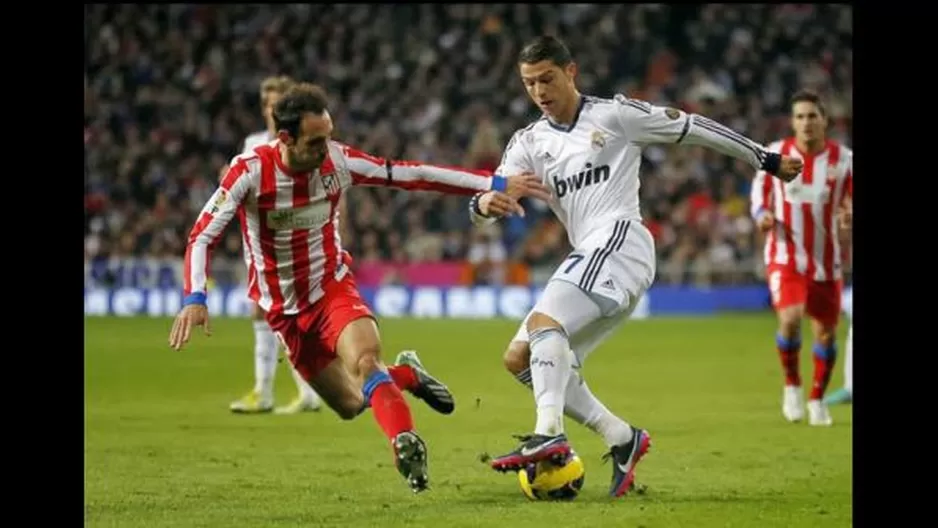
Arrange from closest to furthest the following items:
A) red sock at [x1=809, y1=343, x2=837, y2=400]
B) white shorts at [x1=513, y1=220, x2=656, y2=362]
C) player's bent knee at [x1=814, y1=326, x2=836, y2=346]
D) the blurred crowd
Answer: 1. white shorts at [x1=513, y1=220, x2=656, y2=362]
2. red sock at [x1=809, y1=343, x2=837, y2=400]
3. player's bent knee at [x1=814, y1=326, x2=836, y2=346]
4. the blurred crowd

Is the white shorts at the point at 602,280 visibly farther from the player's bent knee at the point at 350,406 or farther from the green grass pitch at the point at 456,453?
the player's bent knee at the point at 350,406

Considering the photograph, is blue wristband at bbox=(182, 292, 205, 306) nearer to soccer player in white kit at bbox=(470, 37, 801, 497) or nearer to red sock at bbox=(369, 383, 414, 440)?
red sock at bbox=(369, 383, 414, 440)

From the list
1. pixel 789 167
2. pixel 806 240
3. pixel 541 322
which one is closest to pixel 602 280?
pixel 541 322

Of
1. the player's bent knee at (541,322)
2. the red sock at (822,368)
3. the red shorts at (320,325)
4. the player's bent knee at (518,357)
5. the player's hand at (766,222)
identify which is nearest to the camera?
the player's bent knee at (541,322)

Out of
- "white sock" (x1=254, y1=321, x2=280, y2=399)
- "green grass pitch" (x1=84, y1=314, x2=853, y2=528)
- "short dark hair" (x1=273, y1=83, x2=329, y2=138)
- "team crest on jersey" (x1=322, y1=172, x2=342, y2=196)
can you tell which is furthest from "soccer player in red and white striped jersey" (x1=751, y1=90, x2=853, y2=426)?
"short dark hair" (x1=273, y1=83, x2=329, y2=138)

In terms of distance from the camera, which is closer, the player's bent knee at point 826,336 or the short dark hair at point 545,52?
the short dark hair at point 545,52

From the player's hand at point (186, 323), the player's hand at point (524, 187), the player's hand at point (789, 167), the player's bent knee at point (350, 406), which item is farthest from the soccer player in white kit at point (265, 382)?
the player's hand at point (789, 167)

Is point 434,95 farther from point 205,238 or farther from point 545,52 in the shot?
point 205,238

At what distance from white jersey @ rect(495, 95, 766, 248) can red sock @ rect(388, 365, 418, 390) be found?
1.35 metres

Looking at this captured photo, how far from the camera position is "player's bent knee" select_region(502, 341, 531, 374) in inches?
282

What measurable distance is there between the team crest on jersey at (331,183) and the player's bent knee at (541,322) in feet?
3.98

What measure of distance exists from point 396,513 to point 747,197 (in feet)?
66.6

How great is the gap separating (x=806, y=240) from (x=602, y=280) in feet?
13.8

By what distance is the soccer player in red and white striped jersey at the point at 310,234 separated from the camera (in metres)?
7.02
